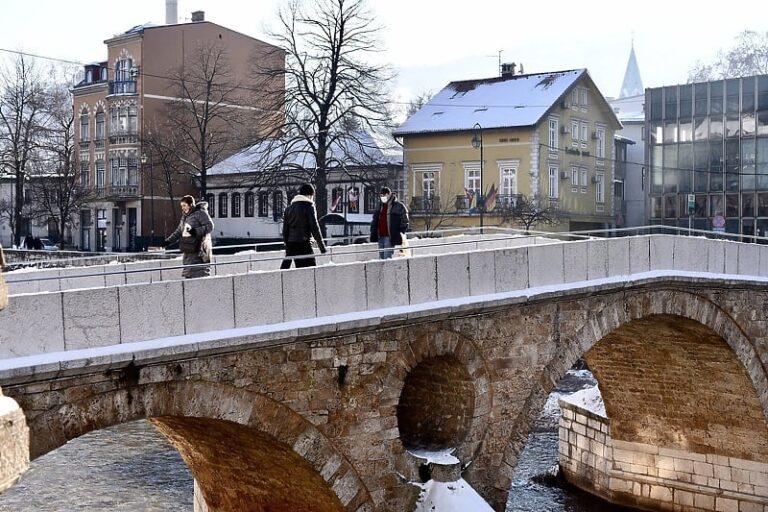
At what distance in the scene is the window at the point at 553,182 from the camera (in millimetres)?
34656

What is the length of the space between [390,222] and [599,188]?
27911mm

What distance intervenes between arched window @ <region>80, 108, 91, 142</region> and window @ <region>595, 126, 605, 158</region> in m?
21.9

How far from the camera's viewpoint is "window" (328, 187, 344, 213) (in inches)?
1419

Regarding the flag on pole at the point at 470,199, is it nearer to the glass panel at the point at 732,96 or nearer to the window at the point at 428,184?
the window at the point at 428,184

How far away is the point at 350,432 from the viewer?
926cm

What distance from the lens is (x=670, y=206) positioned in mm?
38469

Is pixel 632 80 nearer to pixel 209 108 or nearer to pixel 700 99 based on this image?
pixel 700 99

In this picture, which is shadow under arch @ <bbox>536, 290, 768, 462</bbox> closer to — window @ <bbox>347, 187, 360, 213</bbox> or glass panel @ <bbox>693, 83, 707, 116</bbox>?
window @ <bbox>347, 187, 360, 213</bbox>

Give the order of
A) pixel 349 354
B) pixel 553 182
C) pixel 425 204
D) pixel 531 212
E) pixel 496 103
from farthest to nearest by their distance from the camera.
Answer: pixel 496 103 < pixel 553 182 < pixel 425 204 < pixel 531 212 < pixel 349 354

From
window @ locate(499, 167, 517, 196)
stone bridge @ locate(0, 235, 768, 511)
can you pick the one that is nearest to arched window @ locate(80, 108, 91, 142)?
window @ locate(499, 167, 517, 196)

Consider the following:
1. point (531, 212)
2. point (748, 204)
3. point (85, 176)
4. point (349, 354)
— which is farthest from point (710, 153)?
point (349, 354)

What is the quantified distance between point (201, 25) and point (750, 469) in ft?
95.1

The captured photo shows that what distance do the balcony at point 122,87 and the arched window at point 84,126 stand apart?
122 inches

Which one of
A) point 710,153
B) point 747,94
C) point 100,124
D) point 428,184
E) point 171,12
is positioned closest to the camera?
point 428,184
